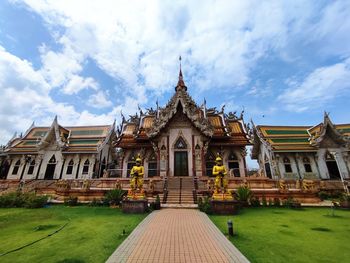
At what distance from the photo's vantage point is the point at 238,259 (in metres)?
4.10

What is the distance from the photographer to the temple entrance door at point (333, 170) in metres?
19.0

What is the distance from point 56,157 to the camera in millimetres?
22766

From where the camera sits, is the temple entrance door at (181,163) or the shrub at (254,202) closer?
the shrub at (254,202)

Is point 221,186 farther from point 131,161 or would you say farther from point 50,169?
point 50,169

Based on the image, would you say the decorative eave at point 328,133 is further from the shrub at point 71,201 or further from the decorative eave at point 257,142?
the shrub at point 71,201

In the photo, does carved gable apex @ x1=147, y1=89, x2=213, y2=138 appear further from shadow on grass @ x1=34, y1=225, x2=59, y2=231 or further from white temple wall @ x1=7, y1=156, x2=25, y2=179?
white temple wall @ x1=7, y1=156, x2=25, y2=179

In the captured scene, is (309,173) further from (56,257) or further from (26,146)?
(26,146)

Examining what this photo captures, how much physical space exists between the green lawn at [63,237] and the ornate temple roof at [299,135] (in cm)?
1880

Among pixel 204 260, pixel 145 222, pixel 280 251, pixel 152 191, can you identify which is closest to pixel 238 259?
pixel 204 260

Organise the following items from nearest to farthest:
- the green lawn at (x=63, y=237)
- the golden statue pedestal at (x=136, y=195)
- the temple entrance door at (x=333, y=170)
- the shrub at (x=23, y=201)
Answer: the green lawn at (x=63, y=237) → the golden statue pedestal at (x=136, y=195) → the shrub at (x=23, y=201) → the temple entrance door at (x=333, y=170)

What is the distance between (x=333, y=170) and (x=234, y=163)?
1092 centimetres

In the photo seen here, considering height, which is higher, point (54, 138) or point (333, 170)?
point (54, 138)

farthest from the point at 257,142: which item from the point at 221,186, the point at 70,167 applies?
the point at 70,167

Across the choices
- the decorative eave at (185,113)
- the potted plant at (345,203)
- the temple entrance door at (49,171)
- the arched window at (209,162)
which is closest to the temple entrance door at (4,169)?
the temple entrance door at (49,171)
